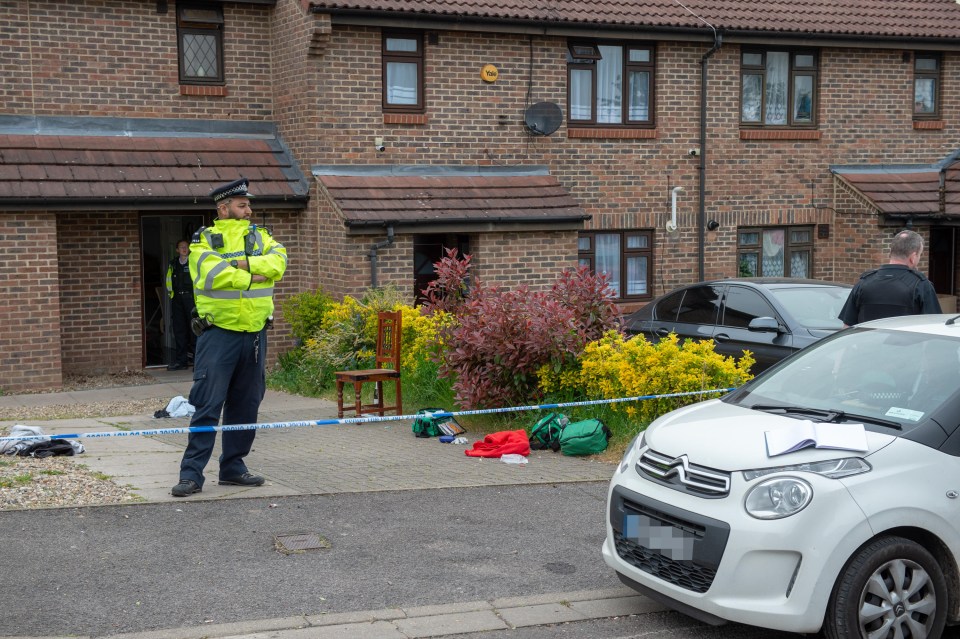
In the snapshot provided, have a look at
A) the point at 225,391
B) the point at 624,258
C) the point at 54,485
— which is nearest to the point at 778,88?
the point at 624,258

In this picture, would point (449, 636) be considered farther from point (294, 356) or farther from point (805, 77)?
point (805, 77)

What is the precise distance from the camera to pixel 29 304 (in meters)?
14.0

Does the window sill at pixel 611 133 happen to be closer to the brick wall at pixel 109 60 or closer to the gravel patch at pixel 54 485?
the brick wall at pixel 109 60

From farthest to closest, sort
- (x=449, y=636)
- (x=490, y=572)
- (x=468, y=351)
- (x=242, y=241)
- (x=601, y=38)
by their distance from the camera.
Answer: (x=601, y=38) < (x=468, y=351) < (x=242, y=241) < (x=490, y=572) < (x=449, y=636)

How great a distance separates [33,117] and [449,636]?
11461 mm

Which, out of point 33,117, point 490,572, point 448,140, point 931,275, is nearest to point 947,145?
point 931,275

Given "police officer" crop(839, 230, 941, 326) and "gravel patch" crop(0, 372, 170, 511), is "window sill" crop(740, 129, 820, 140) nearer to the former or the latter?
"police officer" crop(839, 230, 941, 326)

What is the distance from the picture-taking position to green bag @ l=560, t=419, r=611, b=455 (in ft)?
31.3

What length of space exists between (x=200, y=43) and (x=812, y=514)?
1289 centimetres

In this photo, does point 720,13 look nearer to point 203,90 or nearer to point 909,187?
point 909,187

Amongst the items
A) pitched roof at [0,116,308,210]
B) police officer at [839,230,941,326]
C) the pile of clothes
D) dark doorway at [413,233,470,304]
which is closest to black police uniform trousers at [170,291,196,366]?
pitched roof at [0,116,308,210]

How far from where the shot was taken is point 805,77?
18.4 meters

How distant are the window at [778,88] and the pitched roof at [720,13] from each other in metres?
0.61

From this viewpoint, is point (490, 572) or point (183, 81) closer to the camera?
point (490, 572)
